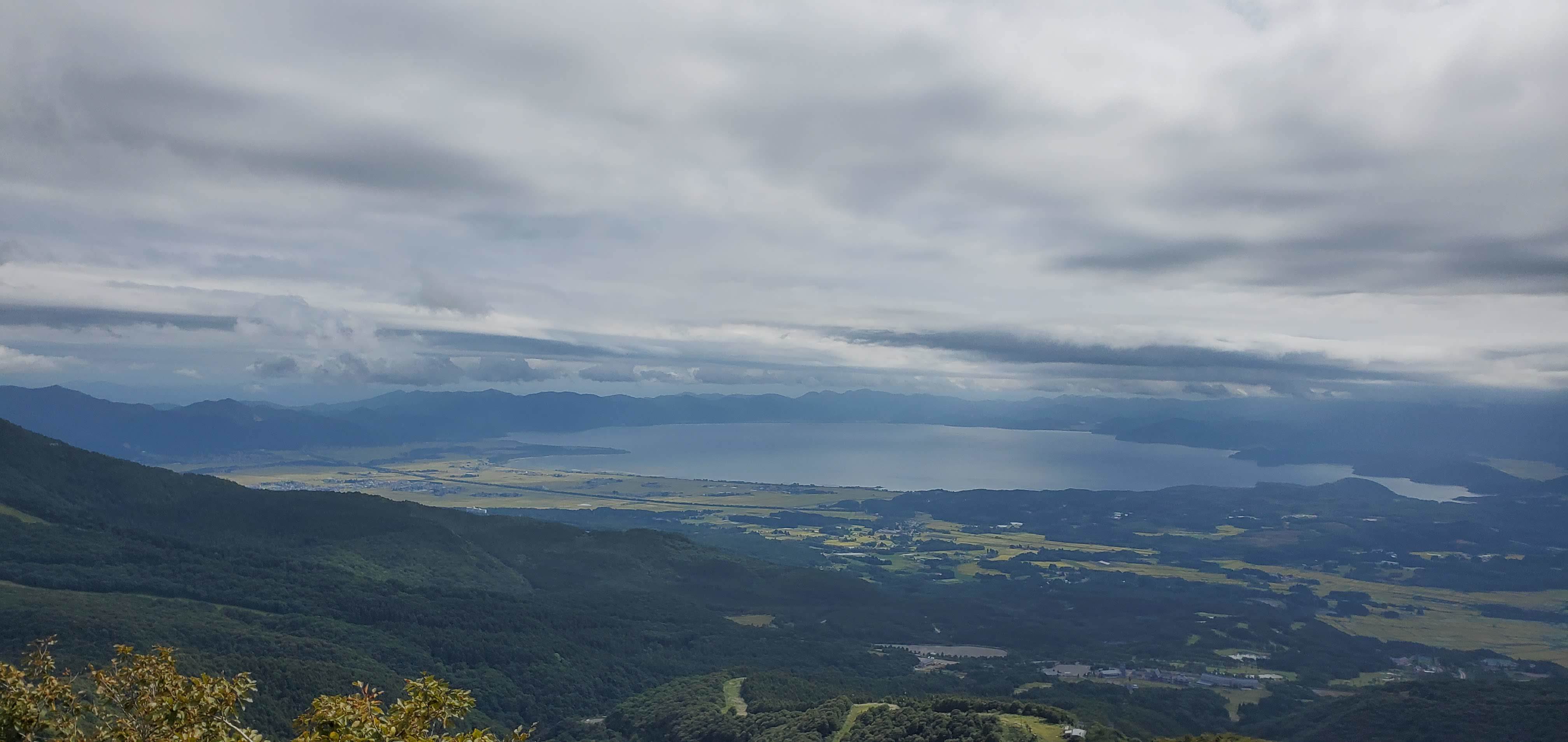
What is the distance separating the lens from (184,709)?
16.4 meters

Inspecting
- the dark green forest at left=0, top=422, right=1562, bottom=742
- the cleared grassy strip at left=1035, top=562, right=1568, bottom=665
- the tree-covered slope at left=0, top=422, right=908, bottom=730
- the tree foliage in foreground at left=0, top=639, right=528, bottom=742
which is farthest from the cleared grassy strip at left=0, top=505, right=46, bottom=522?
the cleared grassy strip at left=1035, top=562, right=1568, bottom=665

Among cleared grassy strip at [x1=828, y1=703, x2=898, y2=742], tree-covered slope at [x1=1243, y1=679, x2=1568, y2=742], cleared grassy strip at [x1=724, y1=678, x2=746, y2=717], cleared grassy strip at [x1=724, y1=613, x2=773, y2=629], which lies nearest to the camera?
cleared grassy strip at [x1=828, y1=703, x2=898, y2=742]

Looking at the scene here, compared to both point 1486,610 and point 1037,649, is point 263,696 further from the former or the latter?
point 1486,610

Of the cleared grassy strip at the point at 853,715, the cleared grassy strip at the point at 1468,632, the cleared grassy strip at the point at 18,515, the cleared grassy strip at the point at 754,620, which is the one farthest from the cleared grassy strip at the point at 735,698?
the cleared grassy strip at the point at 18,515

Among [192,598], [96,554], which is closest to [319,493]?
[96,554]

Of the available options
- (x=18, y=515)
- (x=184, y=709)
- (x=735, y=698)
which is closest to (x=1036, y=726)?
(x=735, y=698)

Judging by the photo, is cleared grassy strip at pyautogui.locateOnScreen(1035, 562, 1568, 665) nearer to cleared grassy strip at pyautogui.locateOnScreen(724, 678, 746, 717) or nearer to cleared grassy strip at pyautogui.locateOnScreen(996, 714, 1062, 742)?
cleared grassy strip at pyautogui.locateOnScreen(996, 714, 1062, 742)

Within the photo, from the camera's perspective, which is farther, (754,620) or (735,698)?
(754,620)

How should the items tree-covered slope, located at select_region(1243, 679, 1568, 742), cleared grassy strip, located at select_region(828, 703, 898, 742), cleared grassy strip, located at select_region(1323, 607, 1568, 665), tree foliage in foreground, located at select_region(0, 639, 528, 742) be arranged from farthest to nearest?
cleared grassy strip, located at select_region(1323, 607, 1568, 665), tree-covered slope, located at select_region(1243, 679, 1568, 742), cleared grassy strip, located at select_region(828, 703, 898, 742), tree foliage in foreground, located at select_region(0, 639, 528, 742)

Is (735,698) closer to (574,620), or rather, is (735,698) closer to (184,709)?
(574,620)

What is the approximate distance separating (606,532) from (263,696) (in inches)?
3841

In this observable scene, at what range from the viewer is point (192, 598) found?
10775 centimetres

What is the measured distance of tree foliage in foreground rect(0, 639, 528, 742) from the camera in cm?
1612

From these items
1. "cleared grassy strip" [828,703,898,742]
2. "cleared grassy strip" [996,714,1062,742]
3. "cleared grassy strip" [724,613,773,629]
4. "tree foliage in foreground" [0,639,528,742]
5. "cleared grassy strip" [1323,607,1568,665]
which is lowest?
"cleared grassy strip" [724,613,773,629]
